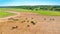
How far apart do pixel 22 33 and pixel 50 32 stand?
8.52ft

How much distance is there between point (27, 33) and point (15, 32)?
1128mm

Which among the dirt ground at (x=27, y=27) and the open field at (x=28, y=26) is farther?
the open field at (x=28, y=26)

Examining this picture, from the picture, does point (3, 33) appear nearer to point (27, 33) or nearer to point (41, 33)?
point (27, 33)

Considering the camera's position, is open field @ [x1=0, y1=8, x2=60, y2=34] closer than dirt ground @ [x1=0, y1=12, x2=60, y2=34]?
No

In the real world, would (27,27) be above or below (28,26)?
above

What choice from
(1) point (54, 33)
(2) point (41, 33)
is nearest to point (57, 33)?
(1) point (54, 33)

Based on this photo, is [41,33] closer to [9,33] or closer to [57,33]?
[57,33]

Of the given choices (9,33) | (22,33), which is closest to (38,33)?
(22,33)

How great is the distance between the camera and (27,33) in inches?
718

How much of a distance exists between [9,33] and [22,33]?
111 centimetres

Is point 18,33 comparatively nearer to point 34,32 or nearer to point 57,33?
point 34,32

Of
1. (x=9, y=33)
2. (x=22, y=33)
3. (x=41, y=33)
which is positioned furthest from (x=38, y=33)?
(x=9, y=33)

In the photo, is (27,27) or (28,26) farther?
(28,26)

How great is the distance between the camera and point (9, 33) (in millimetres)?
18125
